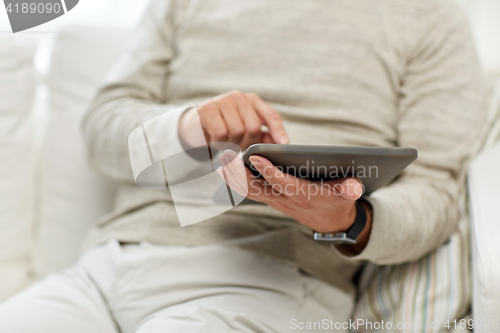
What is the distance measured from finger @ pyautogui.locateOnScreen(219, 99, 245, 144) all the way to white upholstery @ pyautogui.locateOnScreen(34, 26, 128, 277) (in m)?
0.46

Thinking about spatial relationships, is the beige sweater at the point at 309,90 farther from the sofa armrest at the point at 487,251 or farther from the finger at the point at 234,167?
the finger at the point at 234,167

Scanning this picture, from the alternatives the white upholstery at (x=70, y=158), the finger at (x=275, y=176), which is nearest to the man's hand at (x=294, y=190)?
the finger at (x=275, y=176)

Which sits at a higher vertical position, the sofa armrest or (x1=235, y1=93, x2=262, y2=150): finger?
(x1=235, y1=93, x2=262, y2=150): finger

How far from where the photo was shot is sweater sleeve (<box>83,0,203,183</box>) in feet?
2.10

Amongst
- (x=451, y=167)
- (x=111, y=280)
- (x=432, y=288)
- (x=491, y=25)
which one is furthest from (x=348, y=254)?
(x=491, y=25)

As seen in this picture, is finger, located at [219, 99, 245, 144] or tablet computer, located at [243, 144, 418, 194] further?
finger, located at [219, 99, 245, 144]

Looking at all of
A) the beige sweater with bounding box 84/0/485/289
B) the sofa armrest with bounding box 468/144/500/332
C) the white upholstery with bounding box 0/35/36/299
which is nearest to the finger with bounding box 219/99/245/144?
the beige sweater with bounding box 84/0/485/289

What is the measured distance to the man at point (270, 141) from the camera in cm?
56

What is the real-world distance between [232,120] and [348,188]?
20 centimetres

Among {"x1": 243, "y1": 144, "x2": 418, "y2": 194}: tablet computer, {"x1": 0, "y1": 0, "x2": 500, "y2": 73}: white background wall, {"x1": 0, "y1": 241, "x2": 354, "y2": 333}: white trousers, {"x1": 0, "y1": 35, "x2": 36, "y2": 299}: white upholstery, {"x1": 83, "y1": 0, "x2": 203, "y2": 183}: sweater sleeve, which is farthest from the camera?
{"x1": 0, "y1": 0, "x2": 500, "y2": 73}: white background wall

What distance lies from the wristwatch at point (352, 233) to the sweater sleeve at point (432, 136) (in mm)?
19

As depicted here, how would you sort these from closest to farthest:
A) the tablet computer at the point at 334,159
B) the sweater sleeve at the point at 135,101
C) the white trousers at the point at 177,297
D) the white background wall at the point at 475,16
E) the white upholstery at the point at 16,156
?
1. the tablet computer at the point at 334,159
2. the white trousers at the point at 177,297
3. the sweater sleeve at the point at 135,101
4. the white upholstery at the point at 16,156
5. the white background wall at the point at 475,16

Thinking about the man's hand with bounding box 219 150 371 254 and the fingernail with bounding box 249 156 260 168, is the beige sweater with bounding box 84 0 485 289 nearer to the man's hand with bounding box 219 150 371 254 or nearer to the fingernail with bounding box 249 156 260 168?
the man's hand with bounding box 219 150 371 254

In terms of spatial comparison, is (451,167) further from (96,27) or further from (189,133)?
(96,27)
